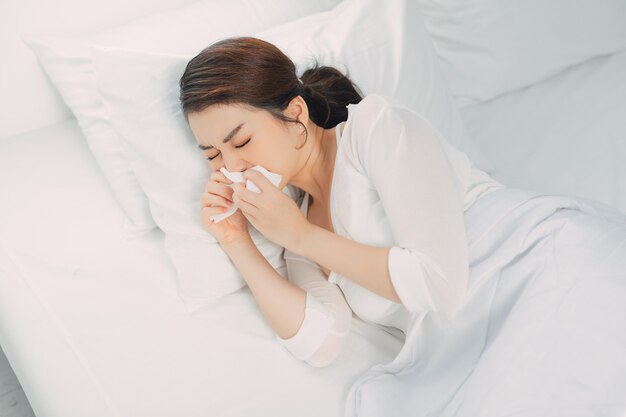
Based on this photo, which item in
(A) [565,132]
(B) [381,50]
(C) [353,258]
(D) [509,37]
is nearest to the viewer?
(C) [353,258]

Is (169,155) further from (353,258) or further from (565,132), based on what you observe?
(565,132)

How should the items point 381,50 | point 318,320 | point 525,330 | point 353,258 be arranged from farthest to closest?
point 381,50, point 318,320, point 353,258, point 525,330

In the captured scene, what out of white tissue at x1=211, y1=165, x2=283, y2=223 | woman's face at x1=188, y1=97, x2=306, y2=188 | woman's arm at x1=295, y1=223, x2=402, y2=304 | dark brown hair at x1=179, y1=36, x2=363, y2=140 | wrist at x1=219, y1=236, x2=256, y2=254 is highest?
dark brown hair at x1=179, y1=36, x2=363, y2=140

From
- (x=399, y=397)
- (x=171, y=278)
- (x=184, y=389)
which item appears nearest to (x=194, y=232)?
(x=171, y=278)

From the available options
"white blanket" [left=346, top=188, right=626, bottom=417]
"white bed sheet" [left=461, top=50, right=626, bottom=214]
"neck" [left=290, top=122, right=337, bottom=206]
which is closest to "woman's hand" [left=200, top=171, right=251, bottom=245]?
"neck" [left=290, top=122, right=337, bottom=206]

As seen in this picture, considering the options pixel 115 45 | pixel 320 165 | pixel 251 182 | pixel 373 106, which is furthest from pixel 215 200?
pixel 115 45

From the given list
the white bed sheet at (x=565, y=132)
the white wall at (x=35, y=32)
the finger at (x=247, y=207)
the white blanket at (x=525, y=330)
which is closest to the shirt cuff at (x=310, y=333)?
the white blanket at (x=525, y=330)

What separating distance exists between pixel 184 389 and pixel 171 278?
0.30 m

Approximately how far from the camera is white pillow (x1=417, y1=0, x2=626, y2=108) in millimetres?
1951

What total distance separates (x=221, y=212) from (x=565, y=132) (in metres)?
1.05

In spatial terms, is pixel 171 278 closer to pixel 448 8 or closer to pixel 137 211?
pixel 137 211

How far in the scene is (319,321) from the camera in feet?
4.33

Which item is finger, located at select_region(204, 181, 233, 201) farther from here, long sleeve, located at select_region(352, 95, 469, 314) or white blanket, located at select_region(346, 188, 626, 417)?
white blanket, located at select_region(346, 188, 626, 417)

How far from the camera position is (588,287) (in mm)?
1109
